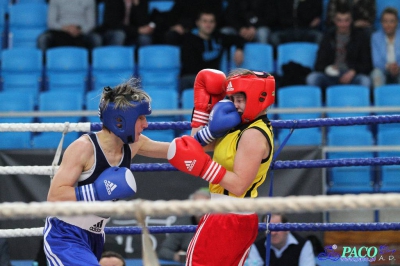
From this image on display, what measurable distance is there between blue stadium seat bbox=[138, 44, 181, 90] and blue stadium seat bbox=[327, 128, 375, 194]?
1.93m

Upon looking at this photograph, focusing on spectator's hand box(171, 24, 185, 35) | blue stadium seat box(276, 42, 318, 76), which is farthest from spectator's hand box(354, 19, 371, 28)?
spectator's hand box(171, 24, 185, 35)

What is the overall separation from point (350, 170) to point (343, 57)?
151cm

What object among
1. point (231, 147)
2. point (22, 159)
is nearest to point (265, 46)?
point (22, 159)

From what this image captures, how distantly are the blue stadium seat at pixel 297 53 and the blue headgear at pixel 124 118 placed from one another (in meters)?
4.54

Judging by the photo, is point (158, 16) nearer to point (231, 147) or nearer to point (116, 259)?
point (116, 259)

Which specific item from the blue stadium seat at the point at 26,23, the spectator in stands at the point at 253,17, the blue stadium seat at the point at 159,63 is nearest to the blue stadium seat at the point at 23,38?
the blue stadium seat at the point at 26,23

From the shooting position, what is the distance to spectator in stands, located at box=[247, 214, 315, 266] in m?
4.45

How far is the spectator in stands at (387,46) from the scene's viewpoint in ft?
23.4

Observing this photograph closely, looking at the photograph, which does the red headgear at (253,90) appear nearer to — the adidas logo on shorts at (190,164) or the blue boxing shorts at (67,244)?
the adidas logo on shorts at (190,164)

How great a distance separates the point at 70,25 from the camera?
25.7 ft

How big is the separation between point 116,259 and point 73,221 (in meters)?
1.32

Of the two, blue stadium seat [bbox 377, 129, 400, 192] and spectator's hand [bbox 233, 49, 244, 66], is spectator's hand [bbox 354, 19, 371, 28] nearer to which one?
spectator's hand [bbox 233, 49, 244, 66]

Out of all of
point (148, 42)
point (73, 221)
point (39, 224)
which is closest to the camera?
point (73, 221)

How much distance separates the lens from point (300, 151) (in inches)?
222
